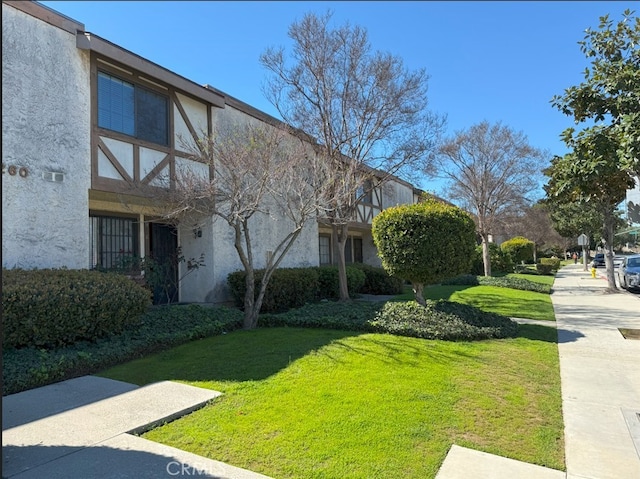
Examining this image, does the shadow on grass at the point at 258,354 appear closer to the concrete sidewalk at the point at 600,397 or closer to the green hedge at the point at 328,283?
the concrete sidewalk at the point at 600,397

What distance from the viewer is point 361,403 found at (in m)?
4.77

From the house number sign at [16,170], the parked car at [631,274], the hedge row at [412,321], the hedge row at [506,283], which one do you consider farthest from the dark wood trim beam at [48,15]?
the parked car at [631,274]

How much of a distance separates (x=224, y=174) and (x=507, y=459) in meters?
6.99

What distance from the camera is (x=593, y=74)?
7.59 m

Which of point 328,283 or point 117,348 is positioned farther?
point 328,283

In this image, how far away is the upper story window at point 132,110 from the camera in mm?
9062

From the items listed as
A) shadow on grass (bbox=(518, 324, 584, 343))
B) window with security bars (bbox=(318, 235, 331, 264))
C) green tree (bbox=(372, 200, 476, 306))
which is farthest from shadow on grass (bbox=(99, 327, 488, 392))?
window with security bars (bbox=(318, 235, 331, 264))

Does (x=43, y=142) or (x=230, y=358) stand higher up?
(x=43, y=142)

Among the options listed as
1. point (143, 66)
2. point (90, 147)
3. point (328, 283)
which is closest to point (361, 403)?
point (90, 147)

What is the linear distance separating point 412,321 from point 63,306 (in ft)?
19.8

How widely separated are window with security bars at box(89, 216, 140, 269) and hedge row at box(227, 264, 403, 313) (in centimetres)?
255

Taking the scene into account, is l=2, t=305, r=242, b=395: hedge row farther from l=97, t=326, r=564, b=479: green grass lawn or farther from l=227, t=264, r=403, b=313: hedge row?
l=227, t=264, r=403, b=313: hedge row

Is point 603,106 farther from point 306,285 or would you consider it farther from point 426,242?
point 306,285

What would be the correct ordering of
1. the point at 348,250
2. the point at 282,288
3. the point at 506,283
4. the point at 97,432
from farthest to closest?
the point at 348,250 < the point at 506,283 < the point at 282,288 < the point at 97,432
